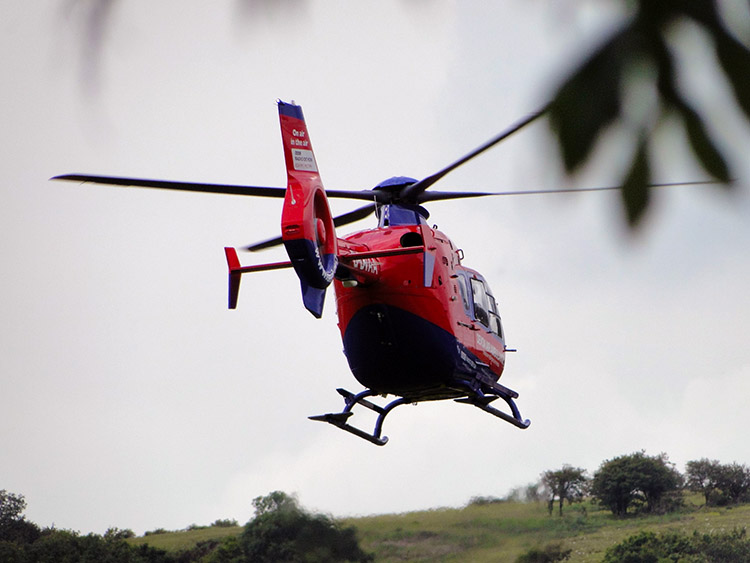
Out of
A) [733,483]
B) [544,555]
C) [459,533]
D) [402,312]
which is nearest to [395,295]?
[402,312]

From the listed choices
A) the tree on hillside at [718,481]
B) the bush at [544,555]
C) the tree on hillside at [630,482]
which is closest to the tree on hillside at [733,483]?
the tree on hillside at [718,481]

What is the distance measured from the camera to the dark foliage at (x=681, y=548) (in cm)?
3950

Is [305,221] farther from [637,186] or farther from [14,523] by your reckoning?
[14,523]

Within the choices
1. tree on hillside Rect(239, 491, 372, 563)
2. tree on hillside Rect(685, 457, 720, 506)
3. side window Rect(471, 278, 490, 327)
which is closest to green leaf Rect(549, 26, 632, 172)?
side window Rect(471, 278, 490, 327)

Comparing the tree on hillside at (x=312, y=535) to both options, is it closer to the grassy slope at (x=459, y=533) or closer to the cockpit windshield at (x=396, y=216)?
the grassy slope at (x=459, y=533)

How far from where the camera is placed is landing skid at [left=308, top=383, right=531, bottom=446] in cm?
1262

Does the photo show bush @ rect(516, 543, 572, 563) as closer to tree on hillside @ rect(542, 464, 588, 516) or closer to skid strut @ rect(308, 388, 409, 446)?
tree on hillside @ rect(542, 464, 588, 516)

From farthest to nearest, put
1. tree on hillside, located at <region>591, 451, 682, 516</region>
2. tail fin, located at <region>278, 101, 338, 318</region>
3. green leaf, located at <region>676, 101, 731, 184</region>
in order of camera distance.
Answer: tree on hillside, located at <region>591, 451, 682, 516</region>
tail fin, located at <region>278, 101, 338, 318</region>
green leaf, located at <region>676, 101, 731, 184</region>

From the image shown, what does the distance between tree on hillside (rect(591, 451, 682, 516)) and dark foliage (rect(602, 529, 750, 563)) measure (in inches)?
167

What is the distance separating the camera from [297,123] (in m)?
10.5

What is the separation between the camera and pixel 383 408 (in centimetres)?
1336

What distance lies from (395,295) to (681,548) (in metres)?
32.3

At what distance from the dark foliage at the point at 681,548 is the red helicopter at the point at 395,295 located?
28185mm

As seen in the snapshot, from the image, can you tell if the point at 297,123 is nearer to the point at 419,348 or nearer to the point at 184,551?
the point at 419,348
